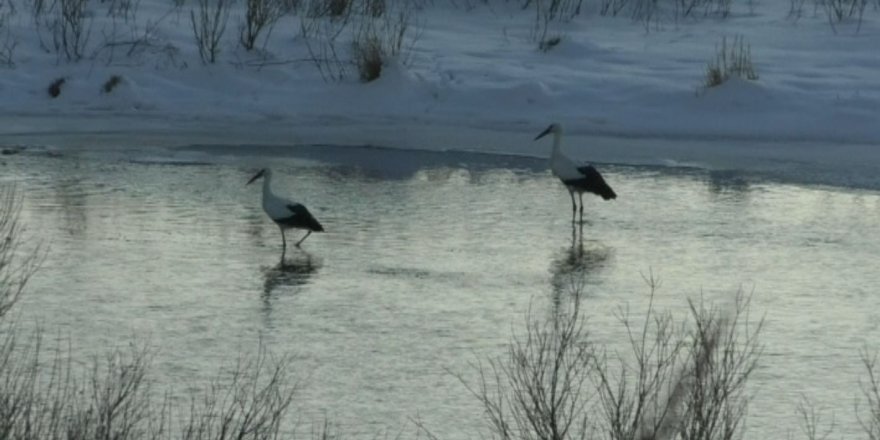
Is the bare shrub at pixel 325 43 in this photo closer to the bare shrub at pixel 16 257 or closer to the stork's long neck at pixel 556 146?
the stork's long neck at pixel 556 146

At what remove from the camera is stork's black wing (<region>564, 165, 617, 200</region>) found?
1427 cm

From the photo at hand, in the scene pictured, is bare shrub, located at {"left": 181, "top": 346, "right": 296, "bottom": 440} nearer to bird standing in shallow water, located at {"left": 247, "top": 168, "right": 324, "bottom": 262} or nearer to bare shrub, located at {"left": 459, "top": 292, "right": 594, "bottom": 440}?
bare shrub, located at {"left": 459, "top": 292, "right": 594, "bottom": 440}

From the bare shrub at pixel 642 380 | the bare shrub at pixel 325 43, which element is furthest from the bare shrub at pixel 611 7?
the bare shrub at pixel 642 380

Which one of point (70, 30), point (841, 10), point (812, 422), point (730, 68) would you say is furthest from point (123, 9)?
point (812, 422)

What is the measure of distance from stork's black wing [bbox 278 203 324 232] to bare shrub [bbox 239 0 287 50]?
869 centimetres

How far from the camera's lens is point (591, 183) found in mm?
14297

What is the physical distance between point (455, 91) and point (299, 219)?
23.7ft

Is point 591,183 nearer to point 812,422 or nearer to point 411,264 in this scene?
point 411,264

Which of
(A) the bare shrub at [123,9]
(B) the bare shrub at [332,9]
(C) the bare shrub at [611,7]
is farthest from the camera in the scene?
(C) the bare shrub at [611,7]

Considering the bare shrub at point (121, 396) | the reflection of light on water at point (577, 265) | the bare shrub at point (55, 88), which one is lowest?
the reflection of light on water at point (577, 265)

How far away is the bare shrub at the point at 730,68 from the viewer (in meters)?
19.4

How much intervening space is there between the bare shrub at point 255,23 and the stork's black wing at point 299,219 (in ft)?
28.5

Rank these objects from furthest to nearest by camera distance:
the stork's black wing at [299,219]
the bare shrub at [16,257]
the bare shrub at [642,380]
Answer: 1. the stork's black wing at [299,219]
2. the bare shrub at [16,257]
3. the bare shrub at [642,380]

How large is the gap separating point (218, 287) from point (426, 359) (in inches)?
82.3
